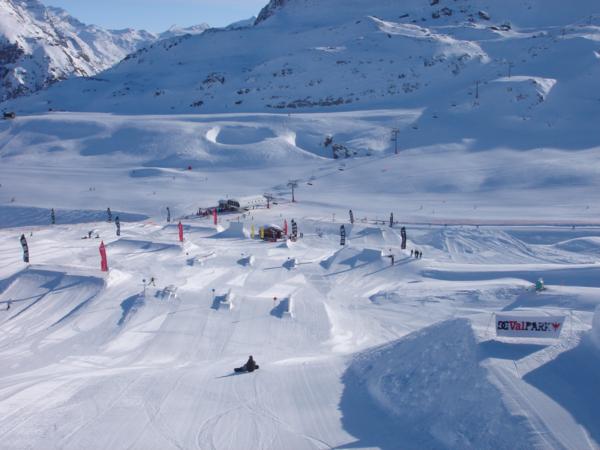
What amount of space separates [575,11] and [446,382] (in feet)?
327

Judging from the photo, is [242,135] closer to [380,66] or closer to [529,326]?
[380,66]

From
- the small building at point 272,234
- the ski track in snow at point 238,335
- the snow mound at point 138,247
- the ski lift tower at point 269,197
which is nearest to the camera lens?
the ski track in snow at point 238,335

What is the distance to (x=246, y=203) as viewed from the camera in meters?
37.7

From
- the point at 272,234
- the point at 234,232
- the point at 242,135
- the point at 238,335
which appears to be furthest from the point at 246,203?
the point at 242,135

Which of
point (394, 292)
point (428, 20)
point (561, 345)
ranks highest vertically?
point (428, 20)

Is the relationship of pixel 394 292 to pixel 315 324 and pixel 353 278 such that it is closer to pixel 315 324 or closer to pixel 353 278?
pixel 353 278

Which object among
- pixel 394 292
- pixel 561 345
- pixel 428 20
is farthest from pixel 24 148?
pixel 428 20

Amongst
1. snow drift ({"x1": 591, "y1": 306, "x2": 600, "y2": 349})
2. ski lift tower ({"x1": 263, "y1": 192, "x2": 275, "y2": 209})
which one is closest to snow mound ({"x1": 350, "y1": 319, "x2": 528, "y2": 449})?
snow drift ({"x1": 591, "y1": 306, "x2": 600, "y2": 349})

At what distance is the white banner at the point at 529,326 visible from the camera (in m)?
10.9

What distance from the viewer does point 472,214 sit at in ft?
111

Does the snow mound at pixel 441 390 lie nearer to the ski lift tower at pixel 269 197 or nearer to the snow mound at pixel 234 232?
the snow mound at pixel 234 232

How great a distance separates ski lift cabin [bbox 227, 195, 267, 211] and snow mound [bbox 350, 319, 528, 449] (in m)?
24.7

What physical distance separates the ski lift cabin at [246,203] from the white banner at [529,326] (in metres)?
27.4

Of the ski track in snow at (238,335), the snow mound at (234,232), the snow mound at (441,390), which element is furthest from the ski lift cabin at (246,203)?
the snow mound at (441,390)
